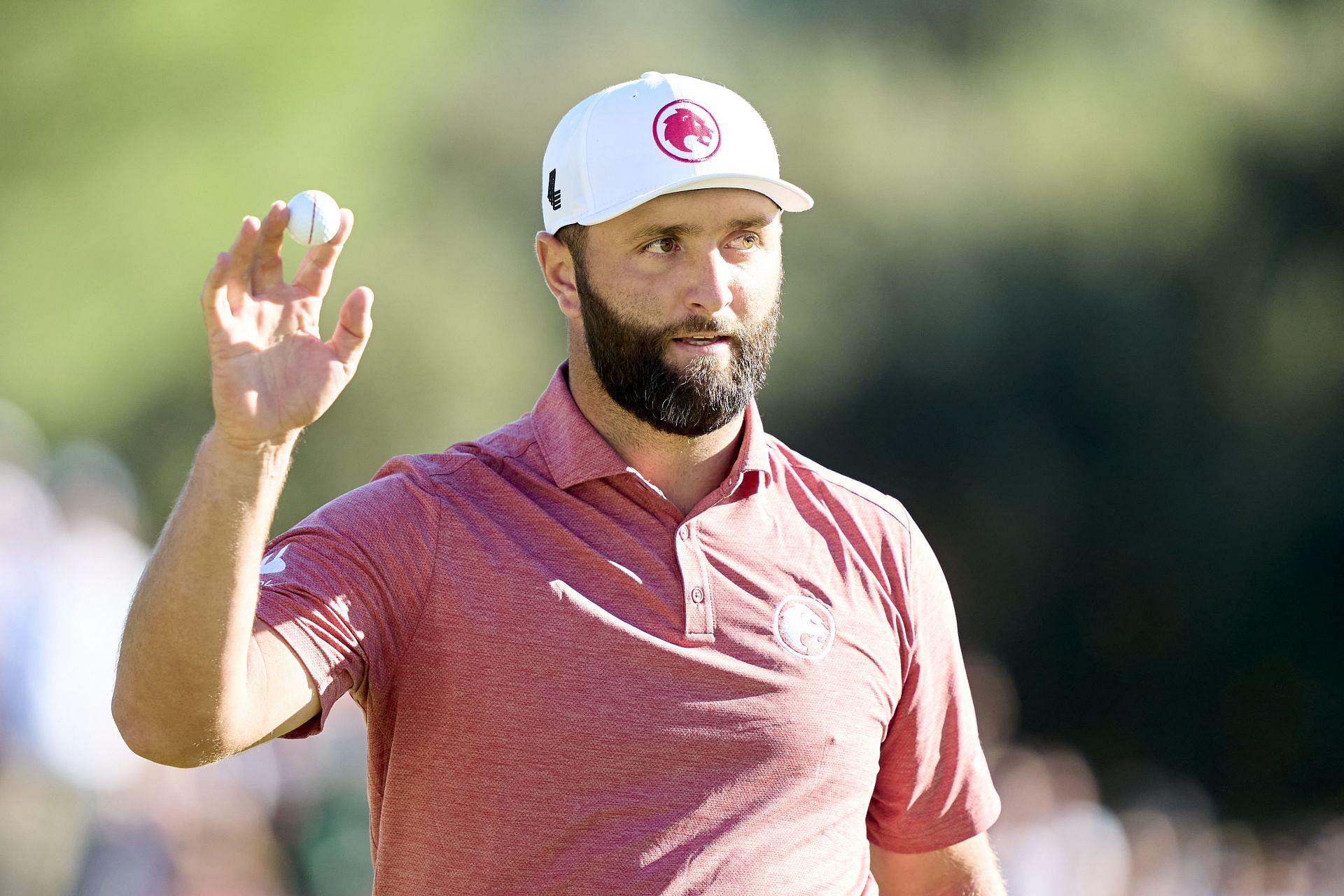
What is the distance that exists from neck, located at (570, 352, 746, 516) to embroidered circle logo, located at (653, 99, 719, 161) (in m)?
0.33

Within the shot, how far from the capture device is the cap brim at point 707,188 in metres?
1.89

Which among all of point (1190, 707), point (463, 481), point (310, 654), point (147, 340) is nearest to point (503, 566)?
point (463, 481)

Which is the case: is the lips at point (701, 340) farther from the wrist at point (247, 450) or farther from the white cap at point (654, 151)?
the wrist at point (247, 450)

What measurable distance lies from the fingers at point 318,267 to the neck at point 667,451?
507mm

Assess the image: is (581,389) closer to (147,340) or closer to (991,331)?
(147,340)

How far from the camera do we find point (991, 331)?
187 inches

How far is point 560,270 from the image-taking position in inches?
→ 83.0

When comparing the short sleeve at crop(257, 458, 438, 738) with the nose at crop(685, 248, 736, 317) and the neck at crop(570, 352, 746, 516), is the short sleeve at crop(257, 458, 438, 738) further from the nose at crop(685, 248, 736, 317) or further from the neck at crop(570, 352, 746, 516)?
the nose at crop(685, 248, 736, 317)

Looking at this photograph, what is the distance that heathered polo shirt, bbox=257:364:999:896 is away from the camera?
5.45ft

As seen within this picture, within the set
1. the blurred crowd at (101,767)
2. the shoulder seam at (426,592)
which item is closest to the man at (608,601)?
the shoulder seam at (426,592)

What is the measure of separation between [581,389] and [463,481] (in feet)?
0.94

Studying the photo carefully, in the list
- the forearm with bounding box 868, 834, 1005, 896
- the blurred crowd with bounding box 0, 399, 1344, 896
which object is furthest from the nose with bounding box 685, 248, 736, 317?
the blurred crowd with bounding box 0, 399, 1344, 896

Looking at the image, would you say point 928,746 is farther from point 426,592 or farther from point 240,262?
point 240,262

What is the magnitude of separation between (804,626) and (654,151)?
67 cm
